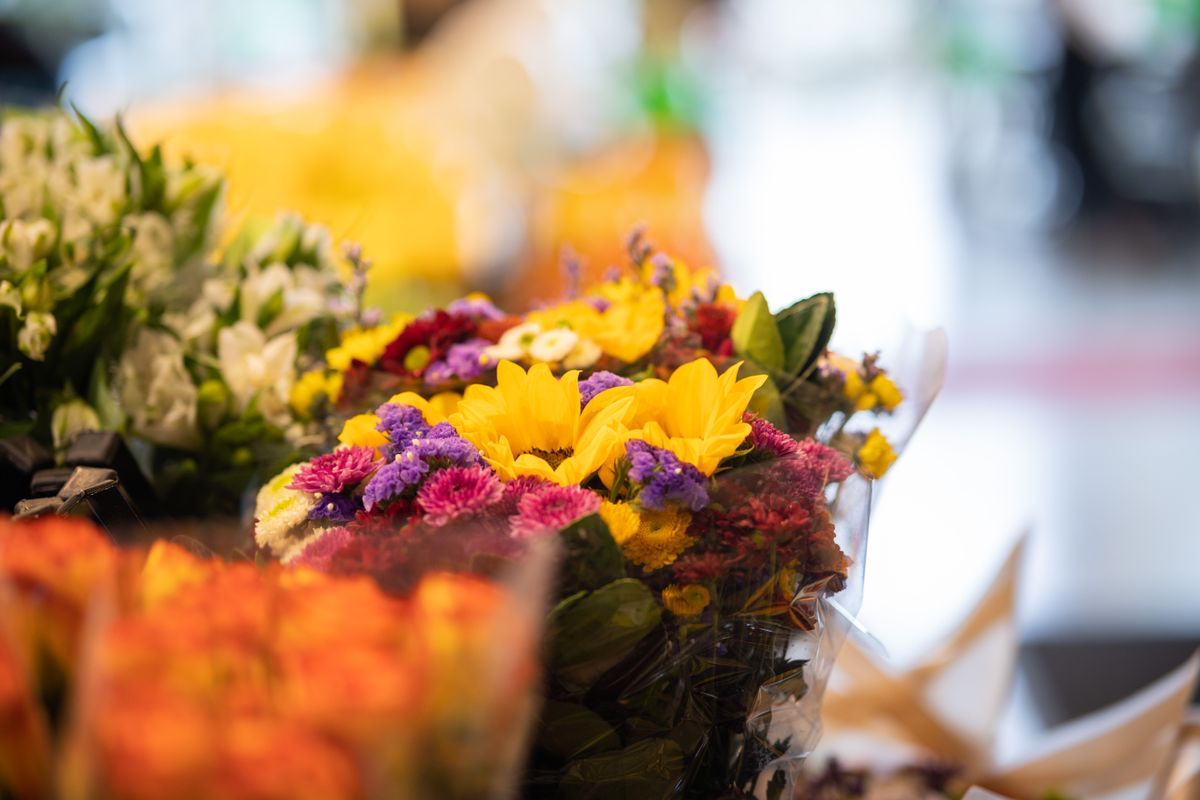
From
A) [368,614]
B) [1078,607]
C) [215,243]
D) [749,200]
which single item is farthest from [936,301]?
[368,614]

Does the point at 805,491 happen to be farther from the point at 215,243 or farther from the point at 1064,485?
the point at 1064,485

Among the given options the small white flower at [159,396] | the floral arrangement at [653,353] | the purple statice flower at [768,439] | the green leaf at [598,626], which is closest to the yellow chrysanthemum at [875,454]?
the floral arrangement at [653,353]

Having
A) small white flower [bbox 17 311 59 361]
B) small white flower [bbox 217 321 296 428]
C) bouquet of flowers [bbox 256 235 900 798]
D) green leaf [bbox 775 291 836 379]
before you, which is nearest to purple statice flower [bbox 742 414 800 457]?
bouquet of flowers [bbox 256 235 900 798]

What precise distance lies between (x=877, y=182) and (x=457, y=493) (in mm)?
7814

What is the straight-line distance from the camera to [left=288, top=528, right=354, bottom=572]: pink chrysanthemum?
46 centimetres

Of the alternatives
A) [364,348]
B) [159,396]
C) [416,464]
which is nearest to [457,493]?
[416,464]

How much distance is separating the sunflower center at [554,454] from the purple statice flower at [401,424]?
5cm

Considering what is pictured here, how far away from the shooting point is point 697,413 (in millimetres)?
531

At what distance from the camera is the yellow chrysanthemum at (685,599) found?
0.49m

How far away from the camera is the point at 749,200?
7145 millimetres

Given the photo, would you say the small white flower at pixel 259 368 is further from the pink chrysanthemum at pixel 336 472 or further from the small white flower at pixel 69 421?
the pink chrysanthemum at pixel 336 472

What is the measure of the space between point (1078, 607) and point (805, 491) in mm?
2096

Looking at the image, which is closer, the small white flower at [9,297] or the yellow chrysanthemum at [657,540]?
the yellow chrysanthemum at [657,540]

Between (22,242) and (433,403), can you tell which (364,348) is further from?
(22,242)
